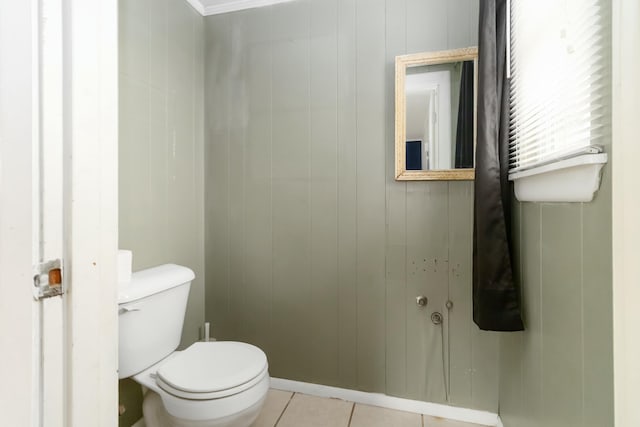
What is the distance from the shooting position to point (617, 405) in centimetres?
62

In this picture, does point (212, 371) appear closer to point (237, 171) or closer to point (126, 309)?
point (126, 309)

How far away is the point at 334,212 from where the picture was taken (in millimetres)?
1724

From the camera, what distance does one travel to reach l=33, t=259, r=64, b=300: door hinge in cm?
55

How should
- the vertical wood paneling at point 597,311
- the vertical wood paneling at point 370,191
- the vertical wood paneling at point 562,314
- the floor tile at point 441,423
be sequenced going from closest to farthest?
the vertical wood paneling at point 597,311
the vertical wood paneling at point 562,314
the floor tile at point 441,423
the vertical wood paneling at point 370,191

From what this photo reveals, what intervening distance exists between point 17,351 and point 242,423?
0.87 m

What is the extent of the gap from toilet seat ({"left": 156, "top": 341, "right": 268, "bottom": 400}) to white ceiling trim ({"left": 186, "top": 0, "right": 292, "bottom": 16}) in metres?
1.81

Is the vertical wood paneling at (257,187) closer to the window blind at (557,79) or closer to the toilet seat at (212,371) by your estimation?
the toilet seat at (212,371)

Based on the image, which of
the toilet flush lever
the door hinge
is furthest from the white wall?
the toilet flush lever

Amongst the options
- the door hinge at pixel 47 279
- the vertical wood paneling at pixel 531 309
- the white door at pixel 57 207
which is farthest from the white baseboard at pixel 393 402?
the door hinge at pixel 47 279

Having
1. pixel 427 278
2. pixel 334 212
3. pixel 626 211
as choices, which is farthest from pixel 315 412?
pixel 626 211

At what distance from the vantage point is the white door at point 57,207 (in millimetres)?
522

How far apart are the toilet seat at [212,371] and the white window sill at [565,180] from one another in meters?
1.15

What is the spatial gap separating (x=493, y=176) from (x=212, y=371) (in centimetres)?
131

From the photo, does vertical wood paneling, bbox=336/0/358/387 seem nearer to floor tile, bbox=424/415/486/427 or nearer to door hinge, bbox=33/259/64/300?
floor tile, bbox=424/415/486/427
